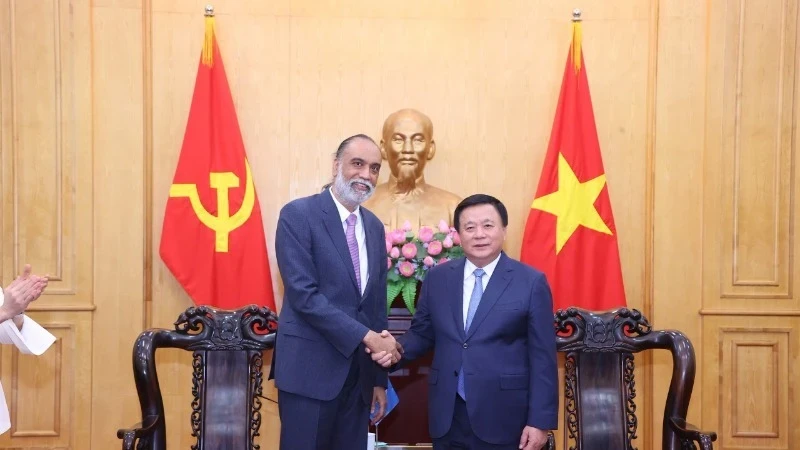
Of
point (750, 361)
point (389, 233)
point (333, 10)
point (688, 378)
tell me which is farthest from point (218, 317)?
point (750, 361)

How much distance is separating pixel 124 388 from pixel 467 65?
9.33 feet

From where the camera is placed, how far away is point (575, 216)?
4738 millimetres

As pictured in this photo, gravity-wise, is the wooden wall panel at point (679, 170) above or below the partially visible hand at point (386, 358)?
above

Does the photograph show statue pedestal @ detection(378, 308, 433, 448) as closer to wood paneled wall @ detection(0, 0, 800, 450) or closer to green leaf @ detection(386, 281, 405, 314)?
green leaf @ detection(386, 281, 405, 314)

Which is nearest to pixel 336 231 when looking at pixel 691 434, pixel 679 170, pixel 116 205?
pixel 691 434

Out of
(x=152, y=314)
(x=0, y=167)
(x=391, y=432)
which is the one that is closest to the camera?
(x=391, y=432)

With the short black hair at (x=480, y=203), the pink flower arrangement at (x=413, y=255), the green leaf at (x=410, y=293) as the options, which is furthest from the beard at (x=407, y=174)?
the short black hair at (x=480, y=203)

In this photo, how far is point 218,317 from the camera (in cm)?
302

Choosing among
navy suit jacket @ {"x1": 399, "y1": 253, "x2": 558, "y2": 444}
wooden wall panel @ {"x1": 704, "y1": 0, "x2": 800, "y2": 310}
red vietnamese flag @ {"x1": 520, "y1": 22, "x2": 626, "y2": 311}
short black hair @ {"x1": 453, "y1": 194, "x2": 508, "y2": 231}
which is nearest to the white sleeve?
navy suit jacket @ {"x1": 399, "y1": 253, "x2": 558, "y2": 444}

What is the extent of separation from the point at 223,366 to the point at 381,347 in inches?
23.4

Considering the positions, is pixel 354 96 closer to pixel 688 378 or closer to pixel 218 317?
pixel 218 317

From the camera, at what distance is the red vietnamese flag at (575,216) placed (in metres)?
4.68

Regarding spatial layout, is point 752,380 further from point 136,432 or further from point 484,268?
point 136,432

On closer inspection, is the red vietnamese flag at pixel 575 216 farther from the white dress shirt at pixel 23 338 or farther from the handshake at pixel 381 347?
the white dress shirt at pixel 23 338
